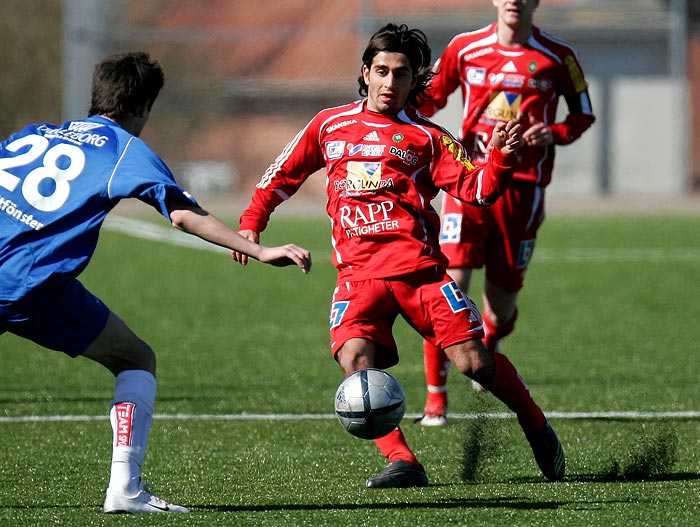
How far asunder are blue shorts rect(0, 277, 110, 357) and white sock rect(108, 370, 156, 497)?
0.22 m

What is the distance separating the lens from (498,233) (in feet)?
23.1

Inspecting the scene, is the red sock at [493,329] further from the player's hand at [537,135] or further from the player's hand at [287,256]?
the player's hand at [287,256]

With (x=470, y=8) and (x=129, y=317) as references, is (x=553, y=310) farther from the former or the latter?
(x=470, y=8)

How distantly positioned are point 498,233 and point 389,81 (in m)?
1.86

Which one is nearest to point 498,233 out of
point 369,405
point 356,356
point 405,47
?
point 405,47

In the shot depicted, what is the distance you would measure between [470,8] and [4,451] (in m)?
27.2

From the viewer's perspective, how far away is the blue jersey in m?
4.49

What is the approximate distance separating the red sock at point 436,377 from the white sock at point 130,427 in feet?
7.44

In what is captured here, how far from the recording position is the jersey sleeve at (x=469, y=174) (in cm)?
507

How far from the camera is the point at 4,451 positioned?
6.03 metres

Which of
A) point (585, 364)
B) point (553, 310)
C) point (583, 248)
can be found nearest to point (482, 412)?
point (585, 364)

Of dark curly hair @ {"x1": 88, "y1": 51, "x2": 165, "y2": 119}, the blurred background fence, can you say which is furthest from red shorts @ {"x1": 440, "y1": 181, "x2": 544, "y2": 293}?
the blurred background fence

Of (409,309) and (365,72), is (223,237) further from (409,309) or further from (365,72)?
(365,72)

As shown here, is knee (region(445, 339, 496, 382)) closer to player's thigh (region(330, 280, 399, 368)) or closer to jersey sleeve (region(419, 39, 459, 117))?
player's thigh (region(330, 280, 399, 368))
